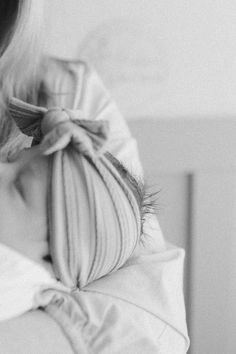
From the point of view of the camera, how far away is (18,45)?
999 millimetres

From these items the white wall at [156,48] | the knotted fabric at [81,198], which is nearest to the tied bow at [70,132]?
the knotted fabric at [81,198]

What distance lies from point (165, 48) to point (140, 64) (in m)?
0.06

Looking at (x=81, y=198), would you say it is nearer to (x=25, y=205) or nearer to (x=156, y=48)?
(x=25, y=205)

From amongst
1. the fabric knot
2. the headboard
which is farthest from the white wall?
the fabric knot

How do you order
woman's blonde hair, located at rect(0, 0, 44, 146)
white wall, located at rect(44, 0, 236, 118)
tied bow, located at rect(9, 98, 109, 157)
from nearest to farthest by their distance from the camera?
tied bow, located at rect(9, 98, 109, 157)
woman's blonde hair, located at rect(0, 0, 44, 146)
white wall, located at rect(44, 0, 236, 118)

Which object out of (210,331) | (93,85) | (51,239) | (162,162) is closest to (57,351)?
(51,239)

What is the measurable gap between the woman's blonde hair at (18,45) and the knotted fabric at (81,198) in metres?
0.37

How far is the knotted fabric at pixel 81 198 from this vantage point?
1.95ft

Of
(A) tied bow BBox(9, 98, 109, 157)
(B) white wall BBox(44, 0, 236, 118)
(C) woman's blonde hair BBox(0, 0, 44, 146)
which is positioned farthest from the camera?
(B) white wall BBox(44, 0, 236, 118)

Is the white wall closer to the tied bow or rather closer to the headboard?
the headboard

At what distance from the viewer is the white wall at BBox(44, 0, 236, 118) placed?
4.21 ft

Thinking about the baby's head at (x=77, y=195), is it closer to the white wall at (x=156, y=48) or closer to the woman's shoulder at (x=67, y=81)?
the woman's shoulder at (x=67, y=81)

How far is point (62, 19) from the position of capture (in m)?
1.28

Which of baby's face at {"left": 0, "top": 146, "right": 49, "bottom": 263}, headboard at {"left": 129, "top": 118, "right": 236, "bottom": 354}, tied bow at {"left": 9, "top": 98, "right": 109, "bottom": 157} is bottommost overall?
headboard at {"left": 129, "top": 118, "right": 236, "bottom": 354}
